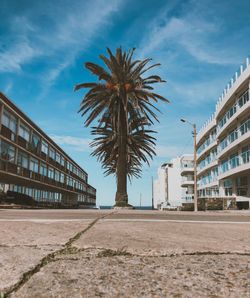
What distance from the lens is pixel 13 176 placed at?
1218 inches

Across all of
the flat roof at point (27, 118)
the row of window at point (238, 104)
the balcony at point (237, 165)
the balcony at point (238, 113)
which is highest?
the row of window at point (238, 104)

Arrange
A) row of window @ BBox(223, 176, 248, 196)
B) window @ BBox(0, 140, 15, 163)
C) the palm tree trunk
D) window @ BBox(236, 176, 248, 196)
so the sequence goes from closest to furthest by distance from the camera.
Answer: the palm tree trunk, window @ BBox(0, 140, 15, 163), window @ BBox(236, 176, 248, 196), row of window @ BBox(223, 176, 248, 196)

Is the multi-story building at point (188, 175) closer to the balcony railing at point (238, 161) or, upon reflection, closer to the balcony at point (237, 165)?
the balcony at point (237, 165)

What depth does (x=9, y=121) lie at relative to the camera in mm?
29703

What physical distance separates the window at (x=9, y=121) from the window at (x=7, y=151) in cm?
170

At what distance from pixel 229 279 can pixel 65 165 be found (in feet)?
201

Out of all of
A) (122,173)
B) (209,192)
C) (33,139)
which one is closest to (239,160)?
(122,173)

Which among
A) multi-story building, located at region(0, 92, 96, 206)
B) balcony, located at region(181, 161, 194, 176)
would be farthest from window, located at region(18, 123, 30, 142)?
balcony, located at region(181, 161, 194, 176)

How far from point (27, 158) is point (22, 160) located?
194 centimetres

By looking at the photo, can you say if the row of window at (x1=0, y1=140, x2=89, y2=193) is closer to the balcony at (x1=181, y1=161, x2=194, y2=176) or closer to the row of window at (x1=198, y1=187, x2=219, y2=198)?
the row of window at (x1=198, y1=187, x2=219, y2=198)

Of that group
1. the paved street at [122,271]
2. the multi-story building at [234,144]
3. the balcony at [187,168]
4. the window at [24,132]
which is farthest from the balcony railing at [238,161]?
the balcony at [187,168]

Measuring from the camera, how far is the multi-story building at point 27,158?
28781 mm

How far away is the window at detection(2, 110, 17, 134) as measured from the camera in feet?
93.2

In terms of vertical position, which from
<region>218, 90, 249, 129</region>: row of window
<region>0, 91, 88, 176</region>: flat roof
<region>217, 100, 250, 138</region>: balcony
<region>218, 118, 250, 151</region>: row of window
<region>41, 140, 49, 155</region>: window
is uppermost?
<region>218, 90, 249, 129</region>: row of window
